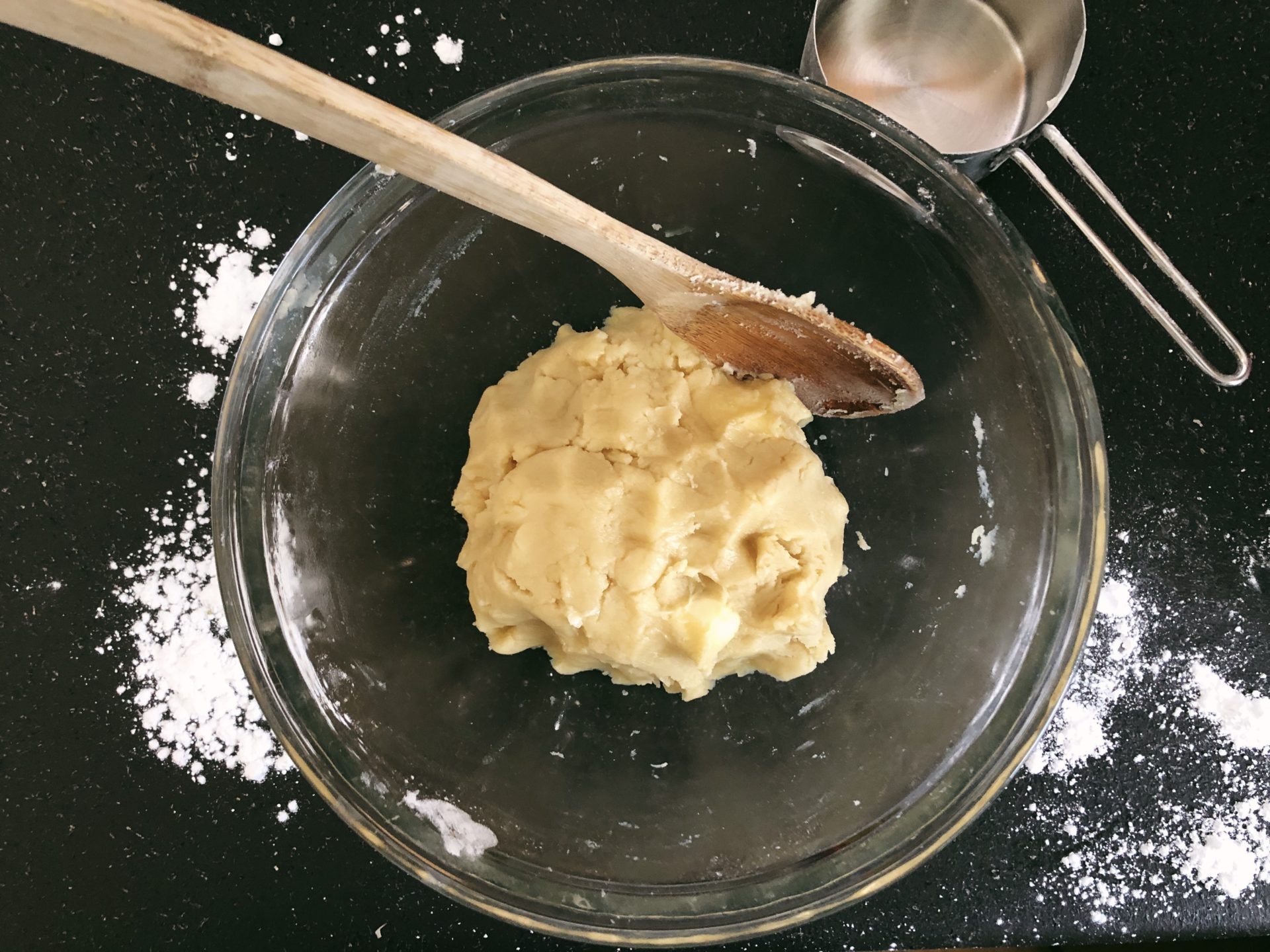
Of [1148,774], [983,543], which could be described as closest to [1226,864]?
[1148,774]

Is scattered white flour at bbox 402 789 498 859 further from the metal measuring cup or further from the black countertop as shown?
the metal measuring cup

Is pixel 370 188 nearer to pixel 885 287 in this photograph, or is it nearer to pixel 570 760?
pixel 885 287

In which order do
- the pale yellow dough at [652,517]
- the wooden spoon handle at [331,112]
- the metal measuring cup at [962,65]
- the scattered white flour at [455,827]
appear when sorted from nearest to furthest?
the wooden spoon handle at [331,112]
the pale yellow dough at [652,517]
the scattered white flour at [455,827]
the metal measuring cup at [962,65]

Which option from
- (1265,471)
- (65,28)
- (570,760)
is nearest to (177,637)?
(570,760)

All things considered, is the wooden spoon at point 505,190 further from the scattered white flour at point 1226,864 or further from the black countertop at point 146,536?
the scattered white flour at point 1226,864

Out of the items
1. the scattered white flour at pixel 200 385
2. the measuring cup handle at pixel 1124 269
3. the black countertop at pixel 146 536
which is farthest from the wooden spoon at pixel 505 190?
the scattered white flour at pixel 200 385

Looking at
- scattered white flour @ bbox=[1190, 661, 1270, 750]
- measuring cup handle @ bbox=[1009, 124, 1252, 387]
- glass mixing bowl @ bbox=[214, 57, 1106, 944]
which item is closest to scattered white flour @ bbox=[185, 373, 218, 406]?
glass mixing bowl @ bbox=[214, 57, 1106, 944]
